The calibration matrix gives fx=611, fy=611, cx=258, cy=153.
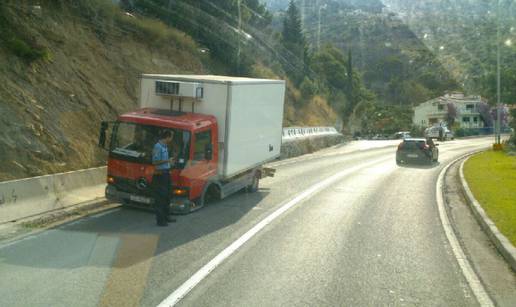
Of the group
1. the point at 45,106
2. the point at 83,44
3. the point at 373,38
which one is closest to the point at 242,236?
the point at 45,106

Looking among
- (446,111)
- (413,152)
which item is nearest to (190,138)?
(413,152)

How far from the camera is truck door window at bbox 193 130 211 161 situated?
1302cm

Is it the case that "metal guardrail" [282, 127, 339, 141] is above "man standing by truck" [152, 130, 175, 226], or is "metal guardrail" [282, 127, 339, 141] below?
above

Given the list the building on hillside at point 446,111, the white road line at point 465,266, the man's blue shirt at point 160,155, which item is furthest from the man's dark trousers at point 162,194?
the building on hillside at point 446,111

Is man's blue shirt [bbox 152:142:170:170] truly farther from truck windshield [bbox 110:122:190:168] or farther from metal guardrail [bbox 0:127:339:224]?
metal guardrail [bbox 0:127:339:224]

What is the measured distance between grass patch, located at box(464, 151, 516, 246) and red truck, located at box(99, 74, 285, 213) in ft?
19.7

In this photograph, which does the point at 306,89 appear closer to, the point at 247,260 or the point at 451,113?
the point at 247,260

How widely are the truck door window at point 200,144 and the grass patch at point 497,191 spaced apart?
6.19 m

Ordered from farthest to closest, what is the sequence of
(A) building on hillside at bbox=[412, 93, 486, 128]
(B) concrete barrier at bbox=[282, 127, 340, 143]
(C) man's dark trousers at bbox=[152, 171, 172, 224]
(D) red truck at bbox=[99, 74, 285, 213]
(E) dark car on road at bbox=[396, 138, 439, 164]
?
(A) building on hillside at bbox=[412, 93, 486, 128]
(B) concrete barrier at bbox=[282, 127, 340, 143]
(E) dark car on road at bbox=[396, 138, 439, 164]
(D) red truck at bbox=[99, 74, 285, 213]
(C) man's dark trousers at bbox=[152, 171, 172, 224]

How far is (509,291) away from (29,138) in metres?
11.7

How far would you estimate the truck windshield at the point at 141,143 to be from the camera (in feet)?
42.0

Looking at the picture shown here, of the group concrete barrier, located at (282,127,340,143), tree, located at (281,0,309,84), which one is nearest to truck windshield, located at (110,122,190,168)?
concrete barrier, located at (282,127,340,143)

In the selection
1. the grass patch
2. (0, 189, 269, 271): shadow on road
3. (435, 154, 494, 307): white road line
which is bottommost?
(0, 189, 269, 271): shadow on road

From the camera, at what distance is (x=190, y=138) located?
42.1 feet
